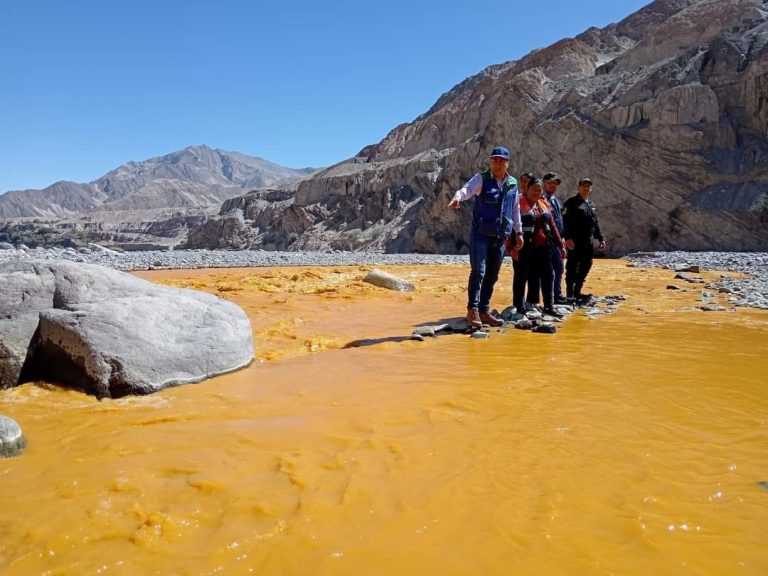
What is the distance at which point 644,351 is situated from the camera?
4.14 meters

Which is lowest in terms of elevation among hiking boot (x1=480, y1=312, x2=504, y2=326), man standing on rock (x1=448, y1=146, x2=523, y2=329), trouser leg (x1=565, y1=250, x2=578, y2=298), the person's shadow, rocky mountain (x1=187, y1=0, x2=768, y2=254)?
the person's shadow

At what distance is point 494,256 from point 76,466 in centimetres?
438

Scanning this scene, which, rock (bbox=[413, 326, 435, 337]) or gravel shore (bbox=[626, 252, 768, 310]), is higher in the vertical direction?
gravel shore (bbox=[626, 252, 768, 310])

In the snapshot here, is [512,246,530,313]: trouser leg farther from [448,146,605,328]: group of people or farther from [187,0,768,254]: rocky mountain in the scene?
[187,0,768,254]: rocky mountain

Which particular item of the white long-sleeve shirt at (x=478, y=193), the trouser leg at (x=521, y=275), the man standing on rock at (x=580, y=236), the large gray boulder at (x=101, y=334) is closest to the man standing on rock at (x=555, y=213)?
the man standing on rock at (x=580, y=236)

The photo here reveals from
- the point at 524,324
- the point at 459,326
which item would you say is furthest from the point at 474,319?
the point at 524,324

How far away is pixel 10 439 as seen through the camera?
2.25 m

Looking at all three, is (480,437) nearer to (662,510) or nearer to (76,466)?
(662,510)

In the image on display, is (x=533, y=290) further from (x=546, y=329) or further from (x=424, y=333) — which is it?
(x=424, y=333)

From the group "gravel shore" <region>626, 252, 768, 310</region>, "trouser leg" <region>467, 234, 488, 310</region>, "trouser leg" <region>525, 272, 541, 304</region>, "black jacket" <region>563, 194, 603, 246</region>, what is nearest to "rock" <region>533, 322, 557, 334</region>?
"trouser leg" <region>467, 234, 488, 310</region>

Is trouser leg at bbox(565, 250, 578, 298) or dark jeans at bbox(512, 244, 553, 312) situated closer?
dark jeans at bbox(512, 244, 553, 312)

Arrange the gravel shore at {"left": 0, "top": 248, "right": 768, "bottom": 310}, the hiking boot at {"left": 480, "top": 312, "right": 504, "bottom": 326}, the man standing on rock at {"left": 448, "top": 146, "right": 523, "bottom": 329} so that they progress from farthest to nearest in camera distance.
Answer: the gravel shore at {"left": 0, "top": 248, "right": 768, "bottom": 310} < the hiking boot at {"left": 480, "top": 312, "right": 504, "bottom": 326} < the man standing on rock at {"left": 448, "top": 146, "right": 523, "bottom": 329}

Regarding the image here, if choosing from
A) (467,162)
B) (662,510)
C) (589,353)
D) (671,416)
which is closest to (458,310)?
(589,353)

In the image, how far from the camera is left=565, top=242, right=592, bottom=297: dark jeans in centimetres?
723
